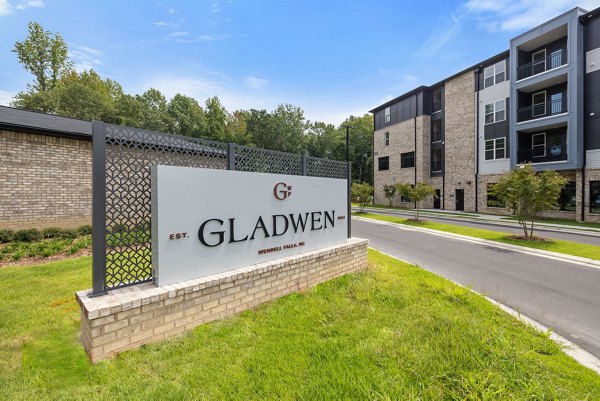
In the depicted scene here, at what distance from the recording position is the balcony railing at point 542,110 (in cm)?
1992

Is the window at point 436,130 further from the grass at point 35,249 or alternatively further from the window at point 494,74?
the grass at point 35,249

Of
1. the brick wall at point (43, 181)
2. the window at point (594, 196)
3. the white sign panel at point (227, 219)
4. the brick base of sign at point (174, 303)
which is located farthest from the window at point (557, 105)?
the brick wall at point (43, 181)

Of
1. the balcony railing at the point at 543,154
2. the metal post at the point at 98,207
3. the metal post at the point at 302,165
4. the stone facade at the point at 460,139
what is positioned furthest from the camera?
the stone facade at the point at 460,139

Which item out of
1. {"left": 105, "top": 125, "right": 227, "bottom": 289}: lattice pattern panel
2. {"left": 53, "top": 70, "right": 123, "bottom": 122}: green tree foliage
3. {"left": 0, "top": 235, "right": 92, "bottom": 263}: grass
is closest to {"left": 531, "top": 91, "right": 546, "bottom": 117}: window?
{"left": 105, "top": 125, "right": 227, "bottom": 289}: lattice pattern panel

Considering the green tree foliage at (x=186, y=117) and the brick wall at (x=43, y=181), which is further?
the green tree foliage at (x=186, y=117)

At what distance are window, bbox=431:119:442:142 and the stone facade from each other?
1.77 meters

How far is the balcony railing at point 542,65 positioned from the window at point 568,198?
8645 mm

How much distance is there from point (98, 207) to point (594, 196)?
2624 centimetres

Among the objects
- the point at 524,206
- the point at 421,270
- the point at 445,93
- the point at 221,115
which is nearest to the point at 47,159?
the point at 421,270

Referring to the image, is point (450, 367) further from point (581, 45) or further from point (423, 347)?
Answer: point (581, 45)

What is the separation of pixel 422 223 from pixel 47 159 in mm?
19331

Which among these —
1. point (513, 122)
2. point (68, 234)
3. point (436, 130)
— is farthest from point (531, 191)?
point (436, 130)

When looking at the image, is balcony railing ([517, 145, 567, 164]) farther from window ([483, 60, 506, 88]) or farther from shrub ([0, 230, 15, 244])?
shrub ([0, 230, 15, 244])

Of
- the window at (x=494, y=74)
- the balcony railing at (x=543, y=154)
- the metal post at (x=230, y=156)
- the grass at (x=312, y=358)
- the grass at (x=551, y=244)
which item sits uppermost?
the window at (x=494, y=74)
